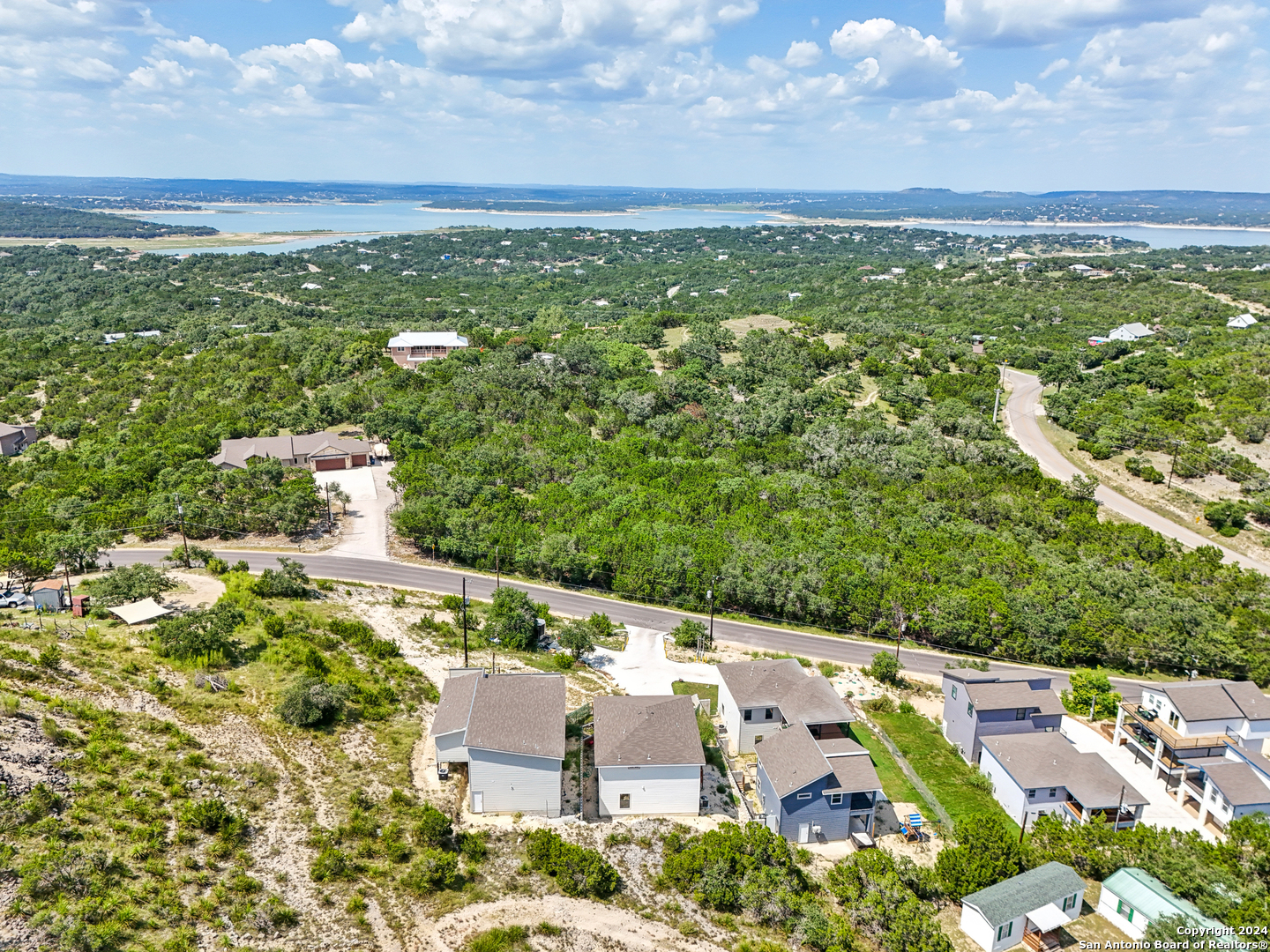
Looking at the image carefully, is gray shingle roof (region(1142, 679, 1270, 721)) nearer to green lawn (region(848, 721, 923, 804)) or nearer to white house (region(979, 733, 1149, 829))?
white house (region(979, 733, 1149, 829))

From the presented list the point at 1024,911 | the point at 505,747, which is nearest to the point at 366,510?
the point at 505,747

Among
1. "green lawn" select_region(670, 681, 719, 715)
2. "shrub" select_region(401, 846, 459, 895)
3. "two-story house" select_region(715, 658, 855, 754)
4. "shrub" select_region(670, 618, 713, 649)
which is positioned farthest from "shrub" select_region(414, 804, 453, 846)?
"shrub" select_region(670, 618, 713, 649)

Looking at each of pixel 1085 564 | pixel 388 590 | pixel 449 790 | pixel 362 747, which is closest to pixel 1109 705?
pixel 1085 564

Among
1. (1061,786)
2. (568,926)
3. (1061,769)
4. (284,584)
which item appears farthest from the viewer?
(284,584)

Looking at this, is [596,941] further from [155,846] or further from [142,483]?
[142,483]

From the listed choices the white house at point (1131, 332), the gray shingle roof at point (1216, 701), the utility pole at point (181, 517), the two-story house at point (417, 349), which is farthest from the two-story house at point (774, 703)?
the white house at point (1131, 332)

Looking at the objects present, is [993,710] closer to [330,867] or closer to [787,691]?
[787,691]
